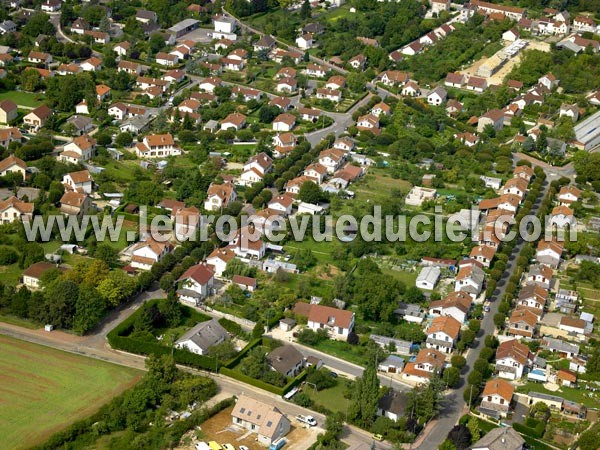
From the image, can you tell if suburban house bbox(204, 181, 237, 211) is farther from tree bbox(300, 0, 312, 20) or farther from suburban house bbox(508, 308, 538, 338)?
tree bbox(300, 0, 312, 20)

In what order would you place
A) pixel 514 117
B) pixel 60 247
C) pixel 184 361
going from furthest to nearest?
pixel 514 117 → pixel 60 247 → pixel 184 361

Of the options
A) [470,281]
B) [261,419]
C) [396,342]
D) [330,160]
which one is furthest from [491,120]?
[261,419]

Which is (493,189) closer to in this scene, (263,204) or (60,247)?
(263,204)

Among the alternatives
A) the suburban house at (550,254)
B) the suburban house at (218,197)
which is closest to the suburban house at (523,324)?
the suburban house at (550,254)

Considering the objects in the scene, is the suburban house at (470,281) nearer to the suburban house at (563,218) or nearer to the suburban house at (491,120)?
the suburban house at (563,218)

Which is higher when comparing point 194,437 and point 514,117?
point 514,117

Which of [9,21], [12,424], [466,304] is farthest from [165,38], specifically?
[12,424]

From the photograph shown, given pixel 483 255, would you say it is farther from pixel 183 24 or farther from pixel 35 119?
pixel 183 24
